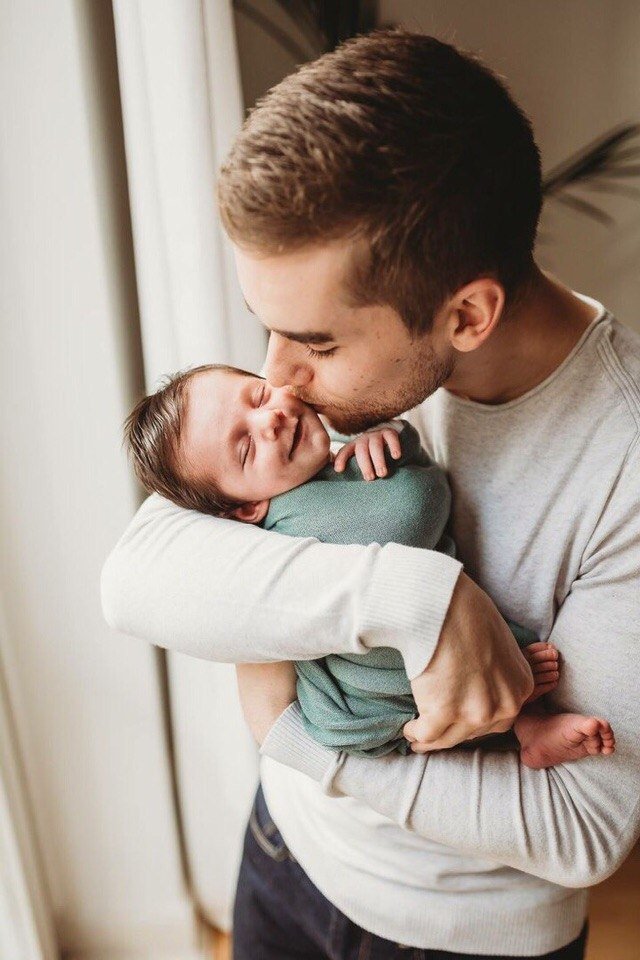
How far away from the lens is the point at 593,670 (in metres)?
0.86

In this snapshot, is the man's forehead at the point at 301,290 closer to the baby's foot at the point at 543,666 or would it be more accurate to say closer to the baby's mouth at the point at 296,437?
Result: the baby's mouth at the point at 296,437

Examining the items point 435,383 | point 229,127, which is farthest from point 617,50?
point 435,383

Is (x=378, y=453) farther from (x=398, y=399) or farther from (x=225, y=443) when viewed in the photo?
(x=225, y=443)

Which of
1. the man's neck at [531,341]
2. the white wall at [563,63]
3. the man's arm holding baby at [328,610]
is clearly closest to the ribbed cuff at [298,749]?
the man's arm holding baby at [328,610]

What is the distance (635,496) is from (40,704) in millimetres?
1255

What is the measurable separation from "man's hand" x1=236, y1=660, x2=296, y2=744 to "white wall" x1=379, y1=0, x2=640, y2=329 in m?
1.38

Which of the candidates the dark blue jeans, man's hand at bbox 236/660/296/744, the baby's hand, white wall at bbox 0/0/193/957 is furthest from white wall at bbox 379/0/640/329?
the dark blue jeans

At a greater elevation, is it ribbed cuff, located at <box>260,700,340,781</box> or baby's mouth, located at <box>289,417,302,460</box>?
baby's mouth, located at <box>289,417,302,460</box>

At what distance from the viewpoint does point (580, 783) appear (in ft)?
2.84

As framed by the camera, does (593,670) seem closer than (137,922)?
Yes

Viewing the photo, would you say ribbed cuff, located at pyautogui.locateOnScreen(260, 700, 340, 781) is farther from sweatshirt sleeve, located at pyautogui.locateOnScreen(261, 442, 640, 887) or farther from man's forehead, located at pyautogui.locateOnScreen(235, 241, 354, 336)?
man's forehead, located at pyautogui.locateOnScreen(235, 241, 354, 336)

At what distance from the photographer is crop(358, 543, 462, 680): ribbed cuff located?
78cm

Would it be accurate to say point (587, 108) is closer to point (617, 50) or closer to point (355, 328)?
point (617, 50)

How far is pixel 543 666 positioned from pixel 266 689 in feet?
Answer: 1.14
